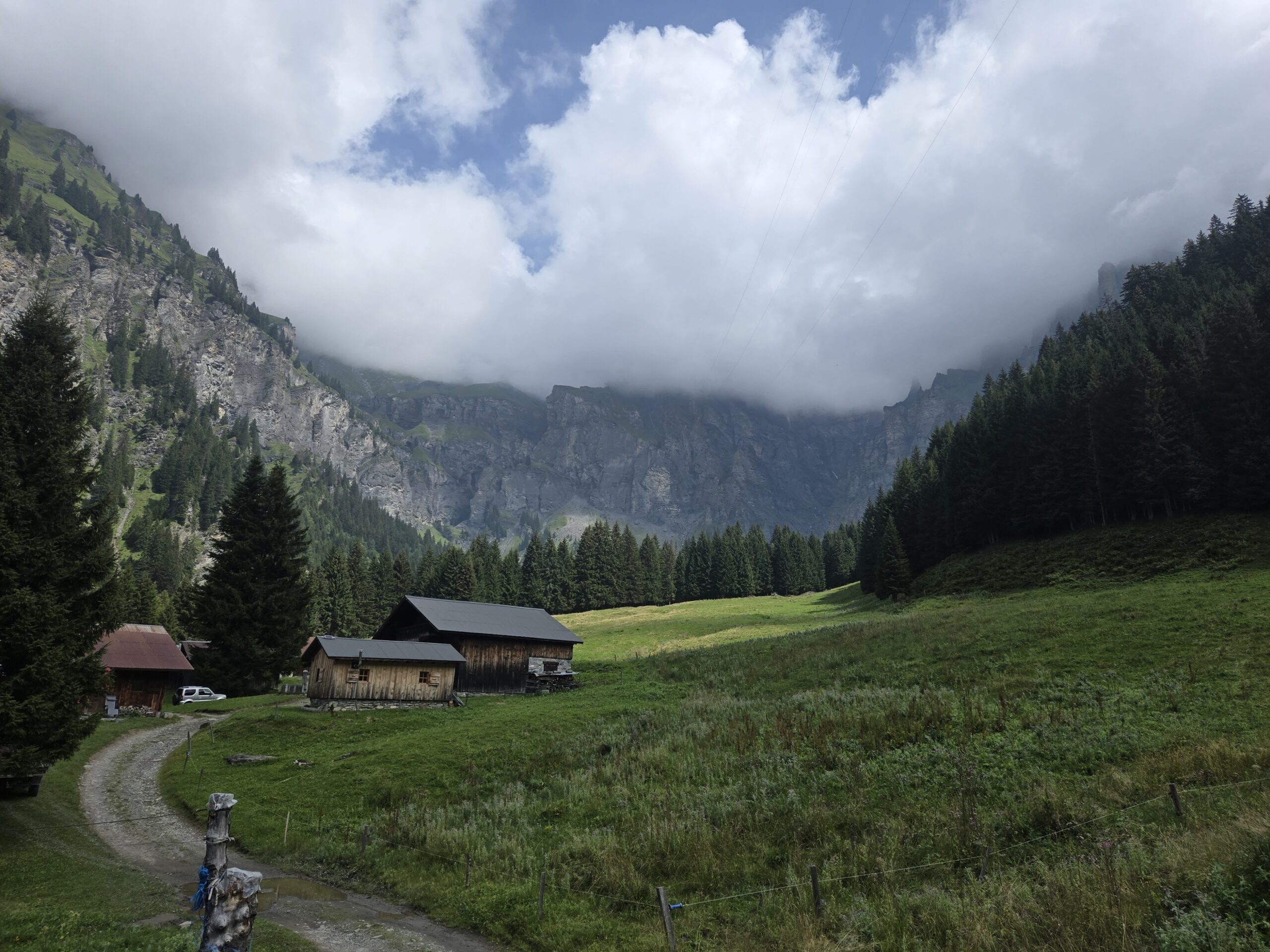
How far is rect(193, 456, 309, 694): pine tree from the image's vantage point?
49938mm

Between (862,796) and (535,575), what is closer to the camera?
(862,796)

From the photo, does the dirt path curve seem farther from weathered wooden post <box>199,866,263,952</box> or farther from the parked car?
the parked car

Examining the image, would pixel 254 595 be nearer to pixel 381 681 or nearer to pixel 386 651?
pixel 386 651

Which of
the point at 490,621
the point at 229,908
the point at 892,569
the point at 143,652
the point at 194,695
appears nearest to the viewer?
the point at 229,908

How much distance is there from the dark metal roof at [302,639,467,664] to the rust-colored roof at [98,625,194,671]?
9.11 metres

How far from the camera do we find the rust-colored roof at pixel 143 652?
4481cm

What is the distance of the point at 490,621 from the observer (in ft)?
174

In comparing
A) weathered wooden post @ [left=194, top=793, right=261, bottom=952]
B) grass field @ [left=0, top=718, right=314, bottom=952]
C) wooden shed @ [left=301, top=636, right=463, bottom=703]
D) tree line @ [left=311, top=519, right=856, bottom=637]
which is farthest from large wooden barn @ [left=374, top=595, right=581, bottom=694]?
tree line @ [left=311, top=519, right=856, bottom=637]

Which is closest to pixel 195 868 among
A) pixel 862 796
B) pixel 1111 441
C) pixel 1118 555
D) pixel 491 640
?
pixel 862 796

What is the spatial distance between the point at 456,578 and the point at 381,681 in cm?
6486

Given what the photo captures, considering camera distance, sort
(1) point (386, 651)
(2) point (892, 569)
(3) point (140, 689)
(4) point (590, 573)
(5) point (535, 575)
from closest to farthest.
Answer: (1) point (386, 651)
(3) point (140, 689)
(2) point (892, 569)
(5) point (535, 575)
(4) point (590, 573)

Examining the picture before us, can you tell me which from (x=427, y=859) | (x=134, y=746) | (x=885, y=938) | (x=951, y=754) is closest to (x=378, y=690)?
(x=134, y=746)

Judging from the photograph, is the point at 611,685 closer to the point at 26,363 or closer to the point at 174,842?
the point at 174,842

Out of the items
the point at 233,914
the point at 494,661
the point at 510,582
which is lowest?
the point at 494,661
